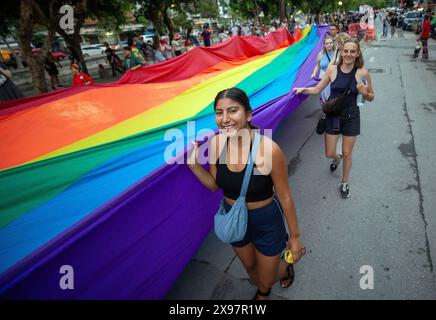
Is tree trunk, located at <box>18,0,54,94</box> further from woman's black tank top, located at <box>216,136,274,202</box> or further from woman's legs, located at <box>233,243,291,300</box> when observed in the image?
woman's legs, located at <box>233,243,291,300</box>

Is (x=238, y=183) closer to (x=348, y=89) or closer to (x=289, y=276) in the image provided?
(x=289, y=276)

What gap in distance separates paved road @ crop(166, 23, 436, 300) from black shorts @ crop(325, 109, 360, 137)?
3.01 ft

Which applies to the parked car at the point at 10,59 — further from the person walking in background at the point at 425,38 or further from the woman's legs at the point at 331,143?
the person walking in background at the point at 425,38

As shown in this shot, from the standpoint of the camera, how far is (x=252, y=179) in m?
1.61

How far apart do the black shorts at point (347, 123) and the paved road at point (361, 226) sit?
92 cm

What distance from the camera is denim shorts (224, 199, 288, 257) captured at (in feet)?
5.66

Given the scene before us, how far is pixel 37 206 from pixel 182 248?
3.76 ft

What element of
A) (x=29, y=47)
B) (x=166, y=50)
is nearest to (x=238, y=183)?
(x=29, y=47)

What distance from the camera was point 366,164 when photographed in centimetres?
413

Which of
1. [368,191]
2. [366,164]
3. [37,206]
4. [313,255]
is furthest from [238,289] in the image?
[366,164]

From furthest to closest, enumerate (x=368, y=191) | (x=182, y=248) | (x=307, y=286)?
(x=368, y=191) → (x=307, y=286) → (x=182, y=248)

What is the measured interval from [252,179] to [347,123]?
207 cm

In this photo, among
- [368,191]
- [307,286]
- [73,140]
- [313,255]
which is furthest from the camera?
[368,191]
